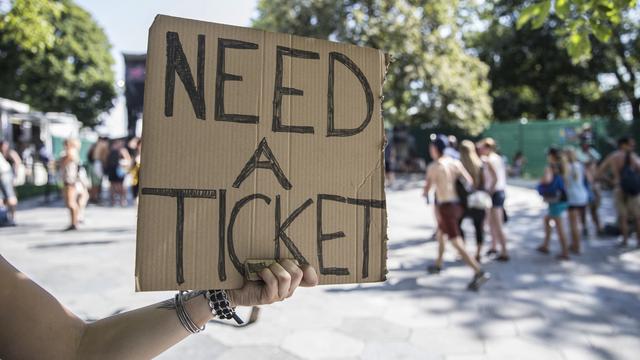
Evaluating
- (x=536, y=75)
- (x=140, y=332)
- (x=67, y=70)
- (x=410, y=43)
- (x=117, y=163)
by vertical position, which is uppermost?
(x=67, y=70)

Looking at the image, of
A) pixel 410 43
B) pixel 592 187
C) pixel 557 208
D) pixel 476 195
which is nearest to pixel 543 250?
pixel 557 208

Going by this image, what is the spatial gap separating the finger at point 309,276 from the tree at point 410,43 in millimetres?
15989

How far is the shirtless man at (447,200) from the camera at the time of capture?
17.0 ft

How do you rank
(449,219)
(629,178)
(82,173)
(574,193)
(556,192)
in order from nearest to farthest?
(449,219) → (556,192) → (574,193) → (629,178) → (82,173)

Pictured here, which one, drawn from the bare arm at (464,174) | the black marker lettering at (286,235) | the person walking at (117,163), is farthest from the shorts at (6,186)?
the black marker lettering at (286,235)

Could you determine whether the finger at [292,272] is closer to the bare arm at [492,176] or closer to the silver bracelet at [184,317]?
the silver bracelet at [184,317]

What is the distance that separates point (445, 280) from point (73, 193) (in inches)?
257

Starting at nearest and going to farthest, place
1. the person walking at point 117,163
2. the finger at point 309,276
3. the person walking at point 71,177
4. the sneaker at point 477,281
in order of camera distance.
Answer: the finger at point 309,276, the sneaker at point 477,281, the person walking at point 71,177, the person walking at point 117,163

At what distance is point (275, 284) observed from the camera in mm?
1250

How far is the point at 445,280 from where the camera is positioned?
18.1 ft

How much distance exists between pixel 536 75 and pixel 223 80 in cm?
3097

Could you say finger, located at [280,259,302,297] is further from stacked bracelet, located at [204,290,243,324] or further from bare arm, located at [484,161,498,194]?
bare arm, located at [484,161,498,194]

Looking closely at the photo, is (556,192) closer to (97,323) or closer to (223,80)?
(223,80)

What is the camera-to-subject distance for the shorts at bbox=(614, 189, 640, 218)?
7.48 m
